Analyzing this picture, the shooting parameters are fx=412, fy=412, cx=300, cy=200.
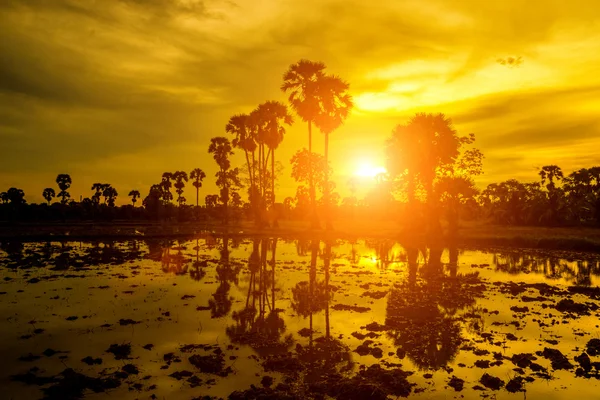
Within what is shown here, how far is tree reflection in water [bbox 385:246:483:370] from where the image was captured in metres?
12.5

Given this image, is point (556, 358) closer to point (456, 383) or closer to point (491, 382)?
point (491, 382)

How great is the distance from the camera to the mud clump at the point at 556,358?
1139 centimetres

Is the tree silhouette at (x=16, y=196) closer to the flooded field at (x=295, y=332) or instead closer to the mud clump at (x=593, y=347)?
the flooded field at (x=295, y=332)

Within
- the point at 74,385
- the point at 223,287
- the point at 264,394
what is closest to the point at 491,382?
the point at 264,394

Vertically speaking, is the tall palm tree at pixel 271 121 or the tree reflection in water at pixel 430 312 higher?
the tall palm tree at pixel 271 121

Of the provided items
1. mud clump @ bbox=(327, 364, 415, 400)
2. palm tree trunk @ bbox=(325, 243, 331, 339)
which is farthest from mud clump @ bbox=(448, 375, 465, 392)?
palm tree trunk @ bbox=(325, 243, 331, 339)

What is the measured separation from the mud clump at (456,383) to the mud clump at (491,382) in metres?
0.51

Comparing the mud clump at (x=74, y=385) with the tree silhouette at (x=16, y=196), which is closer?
the mud clump at (x=74, y=385)

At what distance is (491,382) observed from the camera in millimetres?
10258

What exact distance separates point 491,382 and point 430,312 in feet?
22.5

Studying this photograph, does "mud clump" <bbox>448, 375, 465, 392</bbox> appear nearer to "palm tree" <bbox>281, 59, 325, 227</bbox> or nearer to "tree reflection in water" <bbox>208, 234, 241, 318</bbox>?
"tree reflection in water" <bbox>208, 234, 241, 318</bbox>

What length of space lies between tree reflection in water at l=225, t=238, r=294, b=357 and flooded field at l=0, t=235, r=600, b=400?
0.07m

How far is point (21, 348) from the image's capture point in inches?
487

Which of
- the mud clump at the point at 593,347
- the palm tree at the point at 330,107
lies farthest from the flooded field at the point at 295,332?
the palm tree at the point at 330,107
